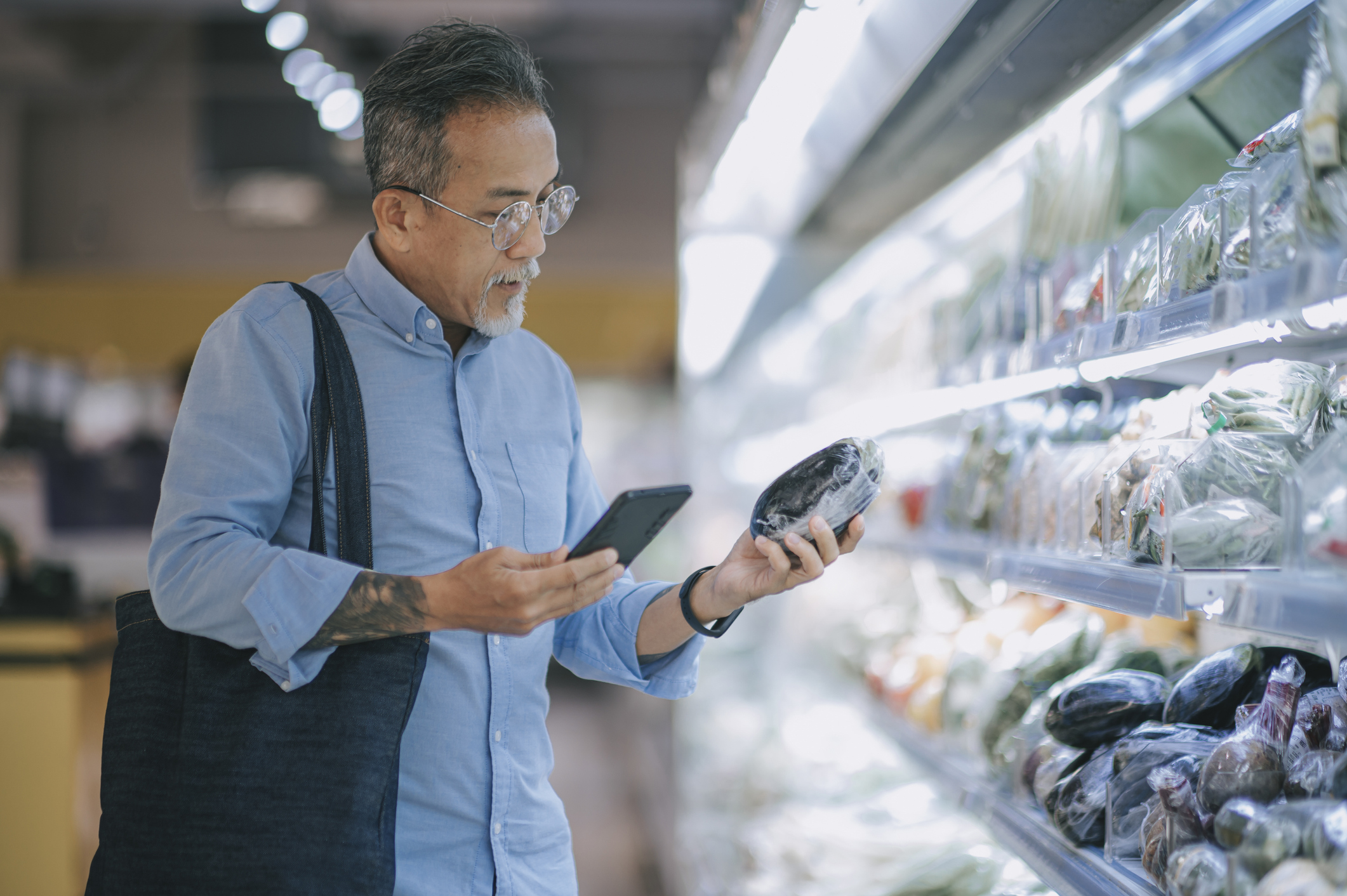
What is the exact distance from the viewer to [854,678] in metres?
2.59

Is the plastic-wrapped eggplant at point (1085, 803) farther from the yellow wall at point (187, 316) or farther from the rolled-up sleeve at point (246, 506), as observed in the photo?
the yellow wall at point (187, 316)

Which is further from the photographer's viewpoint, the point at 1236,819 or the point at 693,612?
the point at 693,612

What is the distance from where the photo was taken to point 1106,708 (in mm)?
1375

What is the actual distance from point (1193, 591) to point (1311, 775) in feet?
0.67

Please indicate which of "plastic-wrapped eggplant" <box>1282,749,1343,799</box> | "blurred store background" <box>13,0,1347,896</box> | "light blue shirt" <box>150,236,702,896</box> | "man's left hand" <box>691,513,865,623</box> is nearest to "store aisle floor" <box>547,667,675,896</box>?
"blurred store background" <box>13,0,1347,896</box>

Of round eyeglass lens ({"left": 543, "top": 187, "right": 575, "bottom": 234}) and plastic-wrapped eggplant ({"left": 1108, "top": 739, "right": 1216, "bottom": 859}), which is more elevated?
round eyeglass lens ({"left": 543, "top": 187, "right": 575, "bottom": 234})

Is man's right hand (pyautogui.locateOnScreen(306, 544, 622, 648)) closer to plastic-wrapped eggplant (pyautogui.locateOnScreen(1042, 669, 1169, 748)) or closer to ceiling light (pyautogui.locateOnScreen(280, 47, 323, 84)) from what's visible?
plastic-wrapped eggplant (pyautogui.locateOnScreen(1042, 669, 1169, 748))

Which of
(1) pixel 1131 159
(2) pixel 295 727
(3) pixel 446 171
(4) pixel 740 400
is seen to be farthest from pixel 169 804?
(4) pixel 740 400

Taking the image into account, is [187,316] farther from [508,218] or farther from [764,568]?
[764,568]

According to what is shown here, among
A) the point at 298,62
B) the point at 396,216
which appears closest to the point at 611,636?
the point at 396,216

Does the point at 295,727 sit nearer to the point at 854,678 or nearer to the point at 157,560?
the point at 157,560

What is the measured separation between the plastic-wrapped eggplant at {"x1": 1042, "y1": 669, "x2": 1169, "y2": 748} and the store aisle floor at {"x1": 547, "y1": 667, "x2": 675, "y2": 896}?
2.68m

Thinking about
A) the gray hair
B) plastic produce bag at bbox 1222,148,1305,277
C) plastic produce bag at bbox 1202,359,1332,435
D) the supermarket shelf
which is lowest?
the supermarket shelf

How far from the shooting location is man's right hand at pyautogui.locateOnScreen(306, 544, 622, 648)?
1.09 meters
